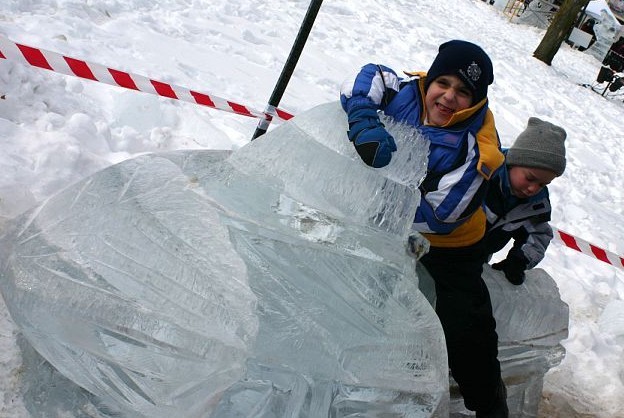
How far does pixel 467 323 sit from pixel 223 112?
267 centimetres

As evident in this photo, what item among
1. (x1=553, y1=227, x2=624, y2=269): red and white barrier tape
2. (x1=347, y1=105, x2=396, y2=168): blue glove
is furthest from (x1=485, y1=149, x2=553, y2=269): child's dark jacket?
(x1=553, y1=227, x2=624, y2=269): red and white barrier tape

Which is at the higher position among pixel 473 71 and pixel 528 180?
pixel 473 71

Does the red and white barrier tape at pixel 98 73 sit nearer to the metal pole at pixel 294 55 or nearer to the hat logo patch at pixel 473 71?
the metal pole at pixel 294 55

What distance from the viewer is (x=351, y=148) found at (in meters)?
2.03

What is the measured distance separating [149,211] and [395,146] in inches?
32.4

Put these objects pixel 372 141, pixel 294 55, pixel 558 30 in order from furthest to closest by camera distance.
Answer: pixel 558 30 → pixel 294 55 → pixel 372 141

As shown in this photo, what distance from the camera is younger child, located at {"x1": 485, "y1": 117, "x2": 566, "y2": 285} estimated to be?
2658 millimetres

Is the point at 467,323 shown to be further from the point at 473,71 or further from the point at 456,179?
the point at 473,71

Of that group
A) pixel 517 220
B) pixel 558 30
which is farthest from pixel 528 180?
pixel 558 30

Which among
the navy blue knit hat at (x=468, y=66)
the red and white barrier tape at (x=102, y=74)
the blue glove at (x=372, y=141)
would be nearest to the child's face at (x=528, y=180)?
the navy blue knit hat at (x=468, y=66)

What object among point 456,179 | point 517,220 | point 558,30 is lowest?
point 558,30

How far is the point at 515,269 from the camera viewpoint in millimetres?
2703

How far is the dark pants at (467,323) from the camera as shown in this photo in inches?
89.4

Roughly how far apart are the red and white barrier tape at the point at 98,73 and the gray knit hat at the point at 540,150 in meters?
1.45
